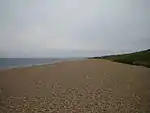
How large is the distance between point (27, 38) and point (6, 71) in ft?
2.65

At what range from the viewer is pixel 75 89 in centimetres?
133

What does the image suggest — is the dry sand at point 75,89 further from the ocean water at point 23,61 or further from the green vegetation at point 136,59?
the ocean water at point 23,61

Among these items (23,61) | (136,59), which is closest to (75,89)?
(136,59)

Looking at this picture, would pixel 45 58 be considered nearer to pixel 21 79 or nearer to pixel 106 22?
pixel 106 22

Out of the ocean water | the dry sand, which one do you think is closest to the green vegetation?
the dry sand

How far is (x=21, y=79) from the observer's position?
1.51 meters

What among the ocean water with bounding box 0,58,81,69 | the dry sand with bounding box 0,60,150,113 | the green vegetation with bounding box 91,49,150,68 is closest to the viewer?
the dry sand with bounding box 0,60,150,113

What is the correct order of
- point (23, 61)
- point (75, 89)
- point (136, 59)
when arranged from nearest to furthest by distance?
point (75, 89) → point (136, 59) → point (23, 61)

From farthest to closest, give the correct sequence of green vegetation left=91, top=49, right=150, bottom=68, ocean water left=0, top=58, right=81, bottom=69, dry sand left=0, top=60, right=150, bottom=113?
1. ocean water left=0, top=58, right=81, bottom=69
2. green vegetation left=91, top=49, right=150, bottom=68
3. dry sand left=0, top=60, right=150, bottom=113

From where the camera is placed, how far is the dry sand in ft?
3.46

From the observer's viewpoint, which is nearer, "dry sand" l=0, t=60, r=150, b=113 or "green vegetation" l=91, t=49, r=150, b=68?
"dry sand" l=0, t=60, r=150, b=113

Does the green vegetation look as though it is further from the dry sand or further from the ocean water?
the ocean water

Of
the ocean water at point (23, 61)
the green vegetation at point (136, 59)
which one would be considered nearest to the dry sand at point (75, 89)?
the green vegetation at point (136, 59)

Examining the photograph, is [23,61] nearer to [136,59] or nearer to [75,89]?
[136,59]
